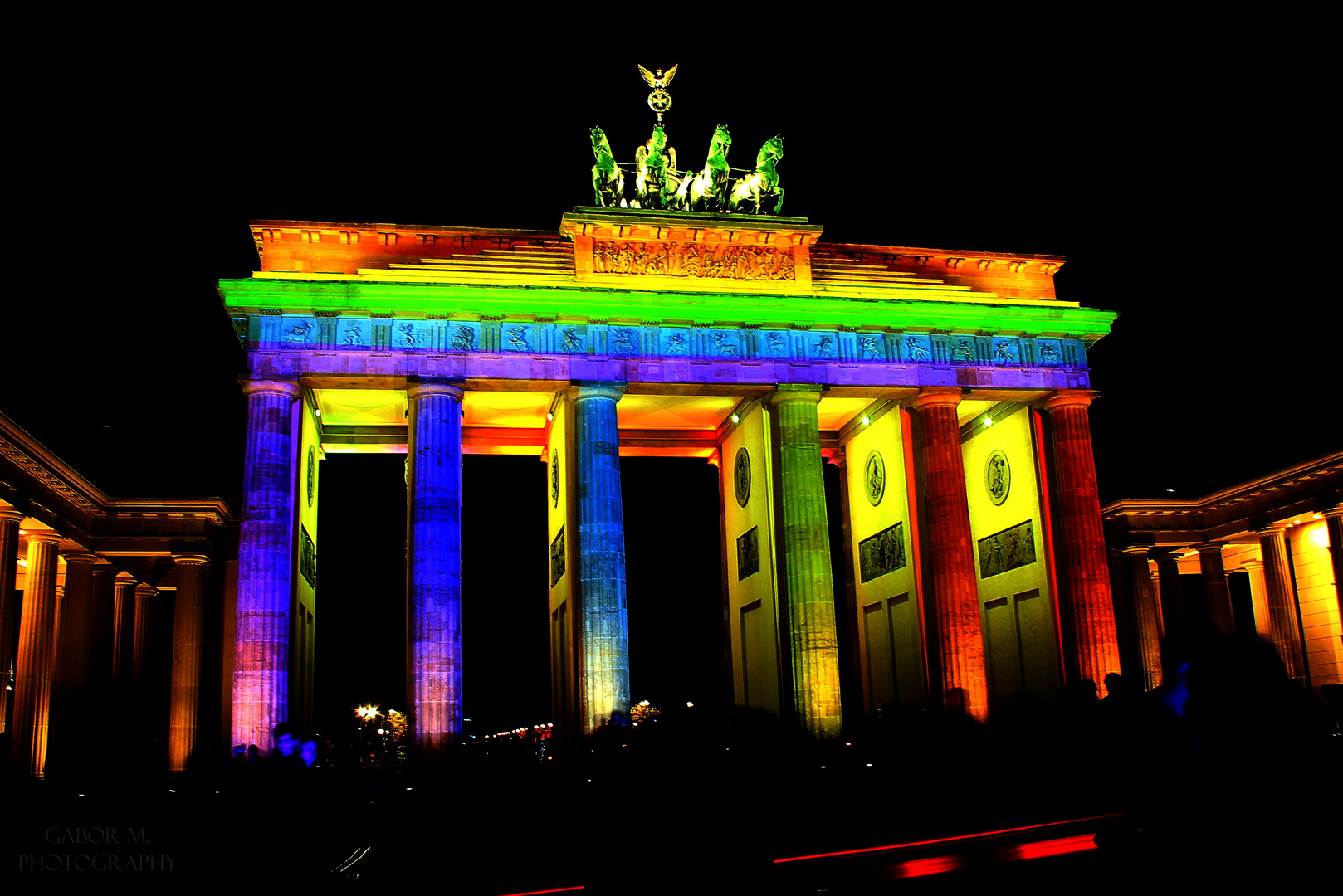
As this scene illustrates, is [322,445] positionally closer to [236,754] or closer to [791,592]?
[236,754]

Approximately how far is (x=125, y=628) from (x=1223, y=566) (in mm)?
42807

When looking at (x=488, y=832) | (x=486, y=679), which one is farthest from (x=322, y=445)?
(x=488, y=832)

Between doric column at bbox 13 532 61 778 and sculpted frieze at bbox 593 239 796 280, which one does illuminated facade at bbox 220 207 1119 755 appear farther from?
doric column at bbox 13 532 61 778

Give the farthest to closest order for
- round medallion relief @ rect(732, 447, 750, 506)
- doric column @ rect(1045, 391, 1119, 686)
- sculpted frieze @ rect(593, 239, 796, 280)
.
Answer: round medallion relief @ rect(732, 447, 750, 506)
sculpted frieze @ rect(593, 239, 796, 280)
doric column @ rect(1045, 391, 1119, 686)

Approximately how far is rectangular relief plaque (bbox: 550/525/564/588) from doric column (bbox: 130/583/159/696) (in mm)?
17610

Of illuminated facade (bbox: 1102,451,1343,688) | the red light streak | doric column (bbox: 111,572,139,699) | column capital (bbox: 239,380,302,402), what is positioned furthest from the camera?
doric column (bbox: 111,572,139,699)

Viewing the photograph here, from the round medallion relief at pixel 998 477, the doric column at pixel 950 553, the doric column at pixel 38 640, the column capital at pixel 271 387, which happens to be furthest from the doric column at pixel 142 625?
the round medallion relief at pixel 998 477

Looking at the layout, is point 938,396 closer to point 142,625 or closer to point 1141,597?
point 1141,597

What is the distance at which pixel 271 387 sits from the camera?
88.1 ft

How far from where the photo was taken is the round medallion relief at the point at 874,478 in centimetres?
3369

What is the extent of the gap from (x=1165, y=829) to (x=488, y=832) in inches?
222

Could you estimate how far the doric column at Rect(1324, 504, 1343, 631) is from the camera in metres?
33.6

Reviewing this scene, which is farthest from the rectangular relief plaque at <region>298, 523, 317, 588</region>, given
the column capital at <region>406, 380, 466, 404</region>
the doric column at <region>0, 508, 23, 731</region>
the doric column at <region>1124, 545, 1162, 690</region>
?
the doric column at <region>1124, 545, 1162, 690</region>

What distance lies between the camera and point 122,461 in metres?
41.3
